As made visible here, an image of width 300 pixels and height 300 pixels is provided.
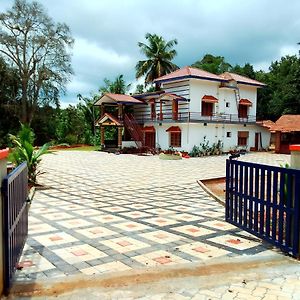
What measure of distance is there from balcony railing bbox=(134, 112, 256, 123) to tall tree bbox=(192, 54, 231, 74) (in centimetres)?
1371

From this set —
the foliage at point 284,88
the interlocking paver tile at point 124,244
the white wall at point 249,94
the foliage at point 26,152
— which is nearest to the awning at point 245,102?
the white wall at point 249,94

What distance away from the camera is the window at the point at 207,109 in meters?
27.7

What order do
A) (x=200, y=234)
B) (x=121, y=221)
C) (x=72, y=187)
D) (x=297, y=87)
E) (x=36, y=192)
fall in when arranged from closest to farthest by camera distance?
(x=200, y=234), (x=121, y=221), (x=36, y=192), (x=72, y=187), (x=297, y=87)

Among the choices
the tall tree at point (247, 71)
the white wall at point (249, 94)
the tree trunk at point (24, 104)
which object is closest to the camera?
the white wall at point (249, 94)

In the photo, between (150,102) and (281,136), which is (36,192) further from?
(281,136)

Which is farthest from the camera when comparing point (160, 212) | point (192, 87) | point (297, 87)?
point (297, 87)

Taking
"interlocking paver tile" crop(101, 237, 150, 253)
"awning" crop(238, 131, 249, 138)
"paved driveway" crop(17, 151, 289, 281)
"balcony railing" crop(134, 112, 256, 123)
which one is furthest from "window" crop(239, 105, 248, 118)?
"interlocking paver tile" crop(101, 237, 150, 253)

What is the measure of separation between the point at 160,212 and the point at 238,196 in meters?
1.94

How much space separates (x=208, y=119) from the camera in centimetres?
2750

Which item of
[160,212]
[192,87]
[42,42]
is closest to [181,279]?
[160,212]

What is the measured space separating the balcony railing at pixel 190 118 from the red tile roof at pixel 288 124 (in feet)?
10.0

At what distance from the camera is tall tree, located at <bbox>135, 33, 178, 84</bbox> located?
3447 cm

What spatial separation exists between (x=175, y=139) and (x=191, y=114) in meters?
2.29

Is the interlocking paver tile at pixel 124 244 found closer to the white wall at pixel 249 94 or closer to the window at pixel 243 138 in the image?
the window at pixel 243 138
